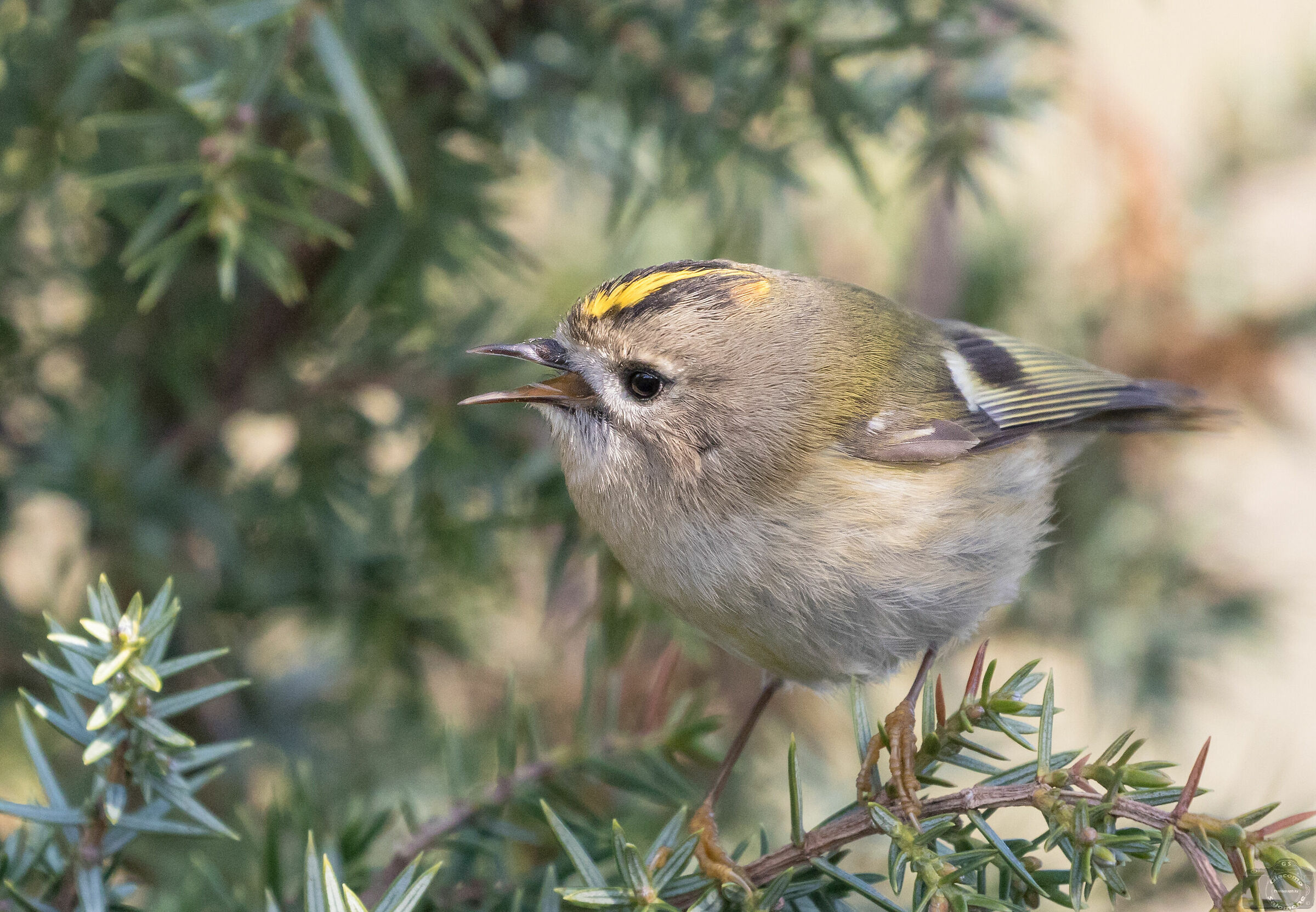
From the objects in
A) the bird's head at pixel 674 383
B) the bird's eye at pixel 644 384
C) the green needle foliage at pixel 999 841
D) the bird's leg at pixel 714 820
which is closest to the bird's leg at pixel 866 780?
the green needle foliage at pixel 999 841

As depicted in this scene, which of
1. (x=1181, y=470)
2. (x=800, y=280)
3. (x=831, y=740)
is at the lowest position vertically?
(x=831, y=740)

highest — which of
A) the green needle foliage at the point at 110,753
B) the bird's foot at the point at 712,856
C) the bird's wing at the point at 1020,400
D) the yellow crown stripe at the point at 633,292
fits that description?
the yellow crown stripe at the point at 633,292

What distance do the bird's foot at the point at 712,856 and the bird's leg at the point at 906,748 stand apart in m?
0.13

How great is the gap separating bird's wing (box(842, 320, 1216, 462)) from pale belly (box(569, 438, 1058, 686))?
0.08m

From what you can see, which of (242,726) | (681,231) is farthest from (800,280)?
(242,726)

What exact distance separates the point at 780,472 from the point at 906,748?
0.98ft

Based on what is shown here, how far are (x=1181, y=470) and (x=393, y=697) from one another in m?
1.28

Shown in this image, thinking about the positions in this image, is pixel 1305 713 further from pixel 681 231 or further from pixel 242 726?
pixel 242 726

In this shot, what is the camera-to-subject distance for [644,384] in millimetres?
1232

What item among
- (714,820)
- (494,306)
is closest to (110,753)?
(714,820)

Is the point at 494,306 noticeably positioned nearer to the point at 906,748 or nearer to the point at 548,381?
the point at 548,381

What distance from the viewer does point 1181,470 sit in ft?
5.95

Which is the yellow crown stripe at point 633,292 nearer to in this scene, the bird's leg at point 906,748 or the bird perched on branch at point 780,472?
the bird perched on branch at point 780,472

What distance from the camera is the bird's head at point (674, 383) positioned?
119 centimetres
